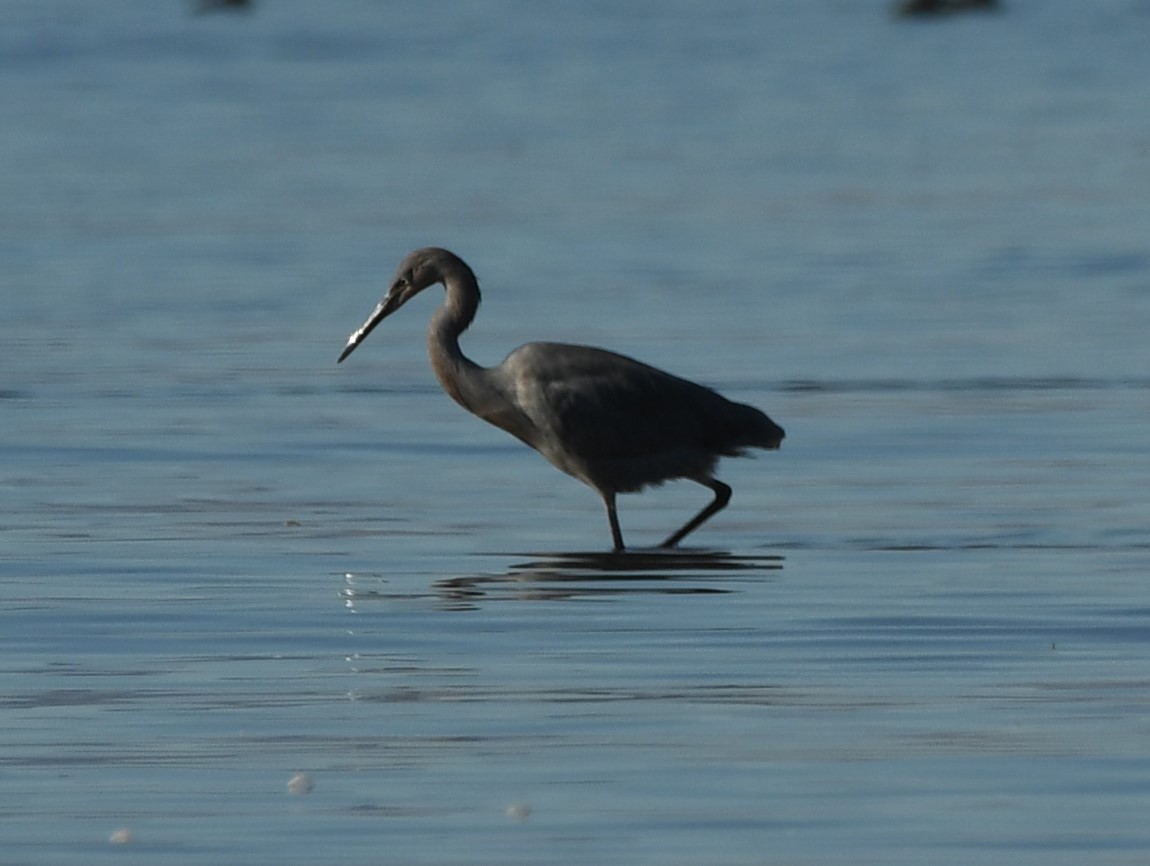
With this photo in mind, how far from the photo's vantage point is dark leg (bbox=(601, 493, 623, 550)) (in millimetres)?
11719

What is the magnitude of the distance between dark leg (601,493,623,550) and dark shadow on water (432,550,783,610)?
0.08 metres

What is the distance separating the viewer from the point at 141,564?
11039 millimetres

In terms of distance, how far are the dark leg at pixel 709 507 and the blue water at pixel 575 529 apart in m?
0.09

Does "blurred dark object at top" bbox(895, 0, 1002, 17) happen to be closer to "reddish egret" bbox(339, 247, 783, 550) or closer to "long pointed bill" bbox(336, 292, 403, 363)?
"long pointed bill" bbox(336, 292, 403, 363)

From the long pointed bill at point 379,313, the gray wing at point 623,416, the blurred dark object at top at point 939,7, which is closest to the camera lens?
the gray wing at point 623,416

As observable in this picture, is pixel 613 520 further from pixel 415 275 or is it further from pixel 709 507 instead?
pixel 415 275

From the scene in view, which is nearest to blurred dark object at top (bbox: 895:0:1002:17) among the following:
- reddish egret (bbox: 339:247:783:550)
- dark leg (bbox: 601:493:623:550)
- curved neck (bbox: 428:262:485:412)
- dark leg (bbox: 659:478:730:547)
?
curved neck (bbox: 428:262:485:412)

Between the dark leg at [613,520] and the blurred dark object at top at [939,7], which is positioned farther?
the blurred dark object at top at [939,7]

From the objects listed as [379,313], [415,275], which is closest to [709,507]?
[415,275]

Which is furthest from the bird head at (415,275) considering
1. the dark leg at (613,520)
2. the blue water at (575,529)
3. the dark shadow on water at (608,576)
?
the dark shadow on water at (608,576)

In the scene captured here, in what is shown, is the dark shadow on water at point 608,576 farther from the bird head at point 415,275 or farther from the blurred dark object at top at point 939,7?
the blurred dark object at top at point 939,7

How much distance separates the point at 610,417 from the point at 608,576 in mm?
1083

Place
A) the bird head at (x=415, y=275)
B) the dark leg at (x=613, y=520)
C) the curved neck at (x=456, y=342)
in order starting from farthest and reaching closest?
1. the bird head at (x=415, y=275)
2. the curved neck at (x=456, y=342)
3. the dark leg at (x=613, y=520)

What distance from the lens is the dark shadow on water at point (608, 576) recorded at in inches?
413
